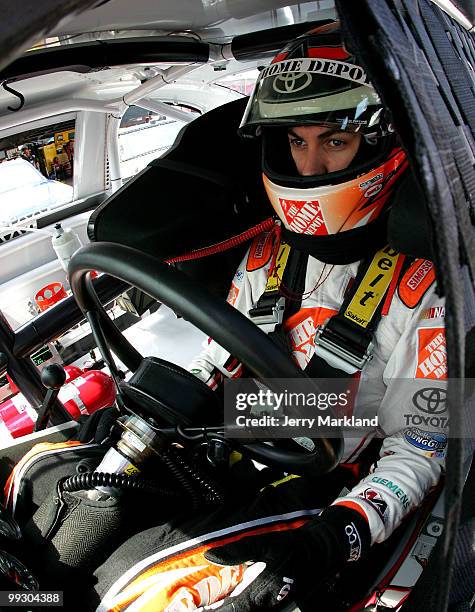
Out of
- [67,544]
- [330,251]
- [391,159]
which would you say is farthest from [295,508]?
[391,159]

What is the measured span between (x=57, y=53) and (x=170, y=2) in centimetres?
32

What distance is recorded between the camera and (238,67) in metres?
1.97

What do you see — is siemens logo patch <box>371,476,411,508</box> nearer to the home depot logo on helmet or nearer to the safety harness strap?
the safety harness strap

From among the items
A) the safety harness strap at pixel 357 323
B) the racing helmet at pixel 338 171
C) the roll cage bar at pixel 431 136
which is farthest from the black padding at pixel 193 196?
the roll cage bar at pixel 431 136

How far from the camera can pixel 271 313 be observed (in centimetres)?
113

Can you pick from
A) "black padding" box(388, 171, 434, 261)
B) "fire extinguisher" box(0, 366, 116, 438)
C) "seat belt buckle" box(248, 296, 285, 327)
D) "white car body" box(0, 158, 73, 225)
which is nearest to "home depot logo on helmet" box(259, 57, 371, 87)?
"black padding" box(388, 171, 434, 261)

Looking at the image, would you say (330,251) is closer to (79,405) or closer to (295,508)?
(295,508)

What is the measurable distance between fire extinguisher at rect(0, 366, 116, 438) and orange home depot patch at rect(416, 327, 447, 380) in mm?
1159

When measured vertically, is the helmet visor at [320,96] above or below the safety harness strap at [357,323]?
above

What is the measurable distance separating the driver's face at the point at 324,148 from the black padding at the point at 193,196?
0.32 metres

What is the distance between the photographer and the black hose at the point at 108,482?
722mm

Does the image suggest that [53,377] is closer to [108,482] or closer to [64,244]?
[108,482]

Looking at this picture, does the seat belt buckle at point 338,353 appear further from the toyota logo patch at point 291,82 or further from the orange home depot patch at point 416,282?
the toyota logo patch at point 291,82

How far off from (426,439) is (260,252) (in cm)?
63
